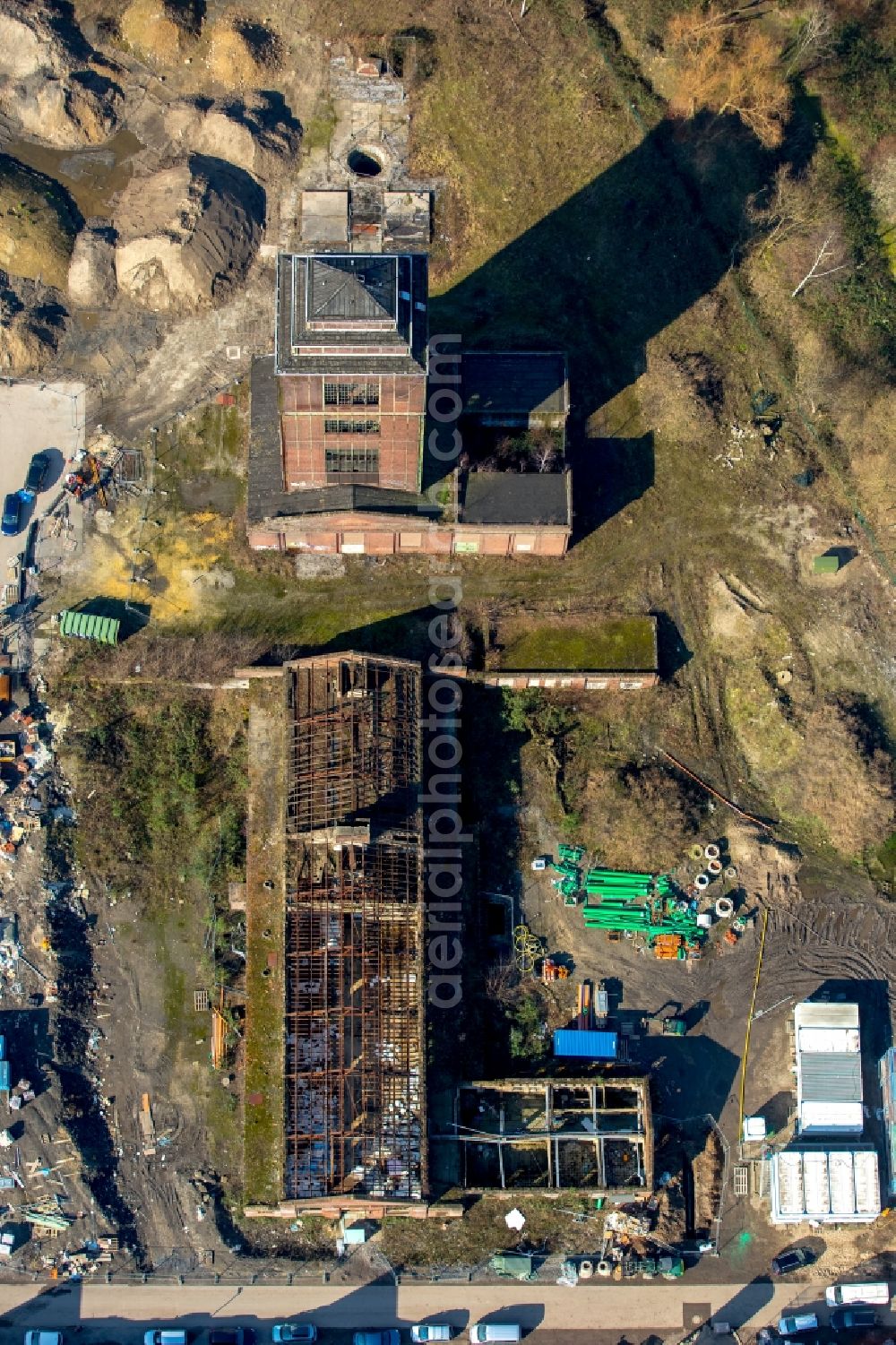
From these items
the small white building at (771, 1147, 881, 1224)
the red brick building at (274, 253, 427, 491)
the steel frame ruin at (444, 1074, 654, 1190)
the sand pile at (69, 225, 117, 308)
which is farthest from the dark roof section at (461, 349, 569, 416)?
the small white building at (771, 1147, 881, 1224)

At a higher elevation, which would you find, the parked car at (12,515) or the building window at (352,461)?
the building window at (352,461)

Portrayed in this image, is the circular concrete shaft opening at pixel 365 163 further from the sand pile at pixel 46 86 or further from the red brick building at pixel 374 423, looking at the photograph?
the red brick building at pixel 374 423

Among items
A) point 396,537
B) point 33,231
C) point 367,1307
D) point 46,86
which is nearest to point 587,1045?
point 367,1307

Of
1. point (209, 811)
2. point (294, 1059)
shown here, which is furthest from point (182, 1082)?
point (209, 811)

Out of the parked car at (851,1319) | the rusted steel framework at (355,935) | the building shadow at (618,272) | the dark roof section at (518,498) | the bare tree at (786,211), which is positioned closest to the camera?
the rusted steel framework at (355,935)

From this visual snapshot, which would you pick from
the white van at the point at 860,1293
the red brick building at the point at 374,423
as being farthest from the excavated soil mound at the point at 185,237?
the white van at the point at 860,1293

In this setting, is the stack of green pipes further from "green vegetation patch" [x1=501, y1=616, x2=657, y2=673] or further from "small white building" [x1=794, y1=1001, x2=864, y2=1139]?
"green vegetation patch" [x1=501, y1=616, x2=657, y2=673]
